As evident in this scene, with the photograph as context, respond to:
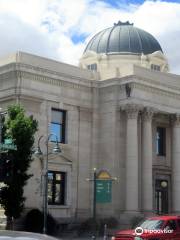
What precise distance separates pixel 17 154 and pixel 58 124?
37.7ft

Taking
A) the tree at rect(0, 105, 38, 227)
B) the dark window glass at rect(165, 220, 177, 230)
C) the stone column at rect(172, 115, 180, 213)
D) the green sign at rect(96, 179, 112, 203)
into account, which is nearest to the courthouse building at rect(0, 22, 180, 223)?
the stone column at rect(172, 115, 180, 213)

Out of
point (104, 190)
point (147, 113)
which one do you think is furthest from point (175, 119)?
point (104, 190)

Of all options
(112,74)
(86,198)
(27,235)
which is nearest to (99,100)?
(112,74)

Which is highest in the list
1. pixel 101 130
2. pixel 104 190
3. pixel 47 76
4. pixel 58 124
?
pixel 47 76

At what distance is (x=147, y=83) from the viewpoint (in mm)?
41719

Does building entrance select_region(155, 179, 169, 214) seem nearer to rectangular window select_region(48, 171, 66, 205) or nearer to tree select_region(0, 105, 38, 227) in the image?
rectangular window select_region(48, 171, 66, 205)

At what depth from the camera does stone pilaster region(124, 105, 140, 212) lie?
3941 centimetres

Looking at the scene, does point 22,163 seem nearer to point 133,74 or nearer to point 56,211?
point 56,211

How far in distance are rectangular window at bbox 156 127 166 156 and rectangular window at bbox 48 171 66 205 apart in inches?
370

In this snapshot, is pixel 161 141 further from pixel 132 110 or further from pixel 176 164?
pixel 132 110

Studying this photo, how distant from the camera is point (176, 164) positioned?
43.7m

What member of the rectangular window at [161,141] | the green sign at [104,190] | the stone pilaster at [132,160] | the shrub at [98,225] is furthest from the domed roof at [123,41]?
the green sign at [104,190]

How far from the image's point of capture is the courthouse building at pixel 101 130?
126 ft

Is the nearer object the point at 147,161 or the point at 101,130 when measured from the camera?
the point at 147,161
